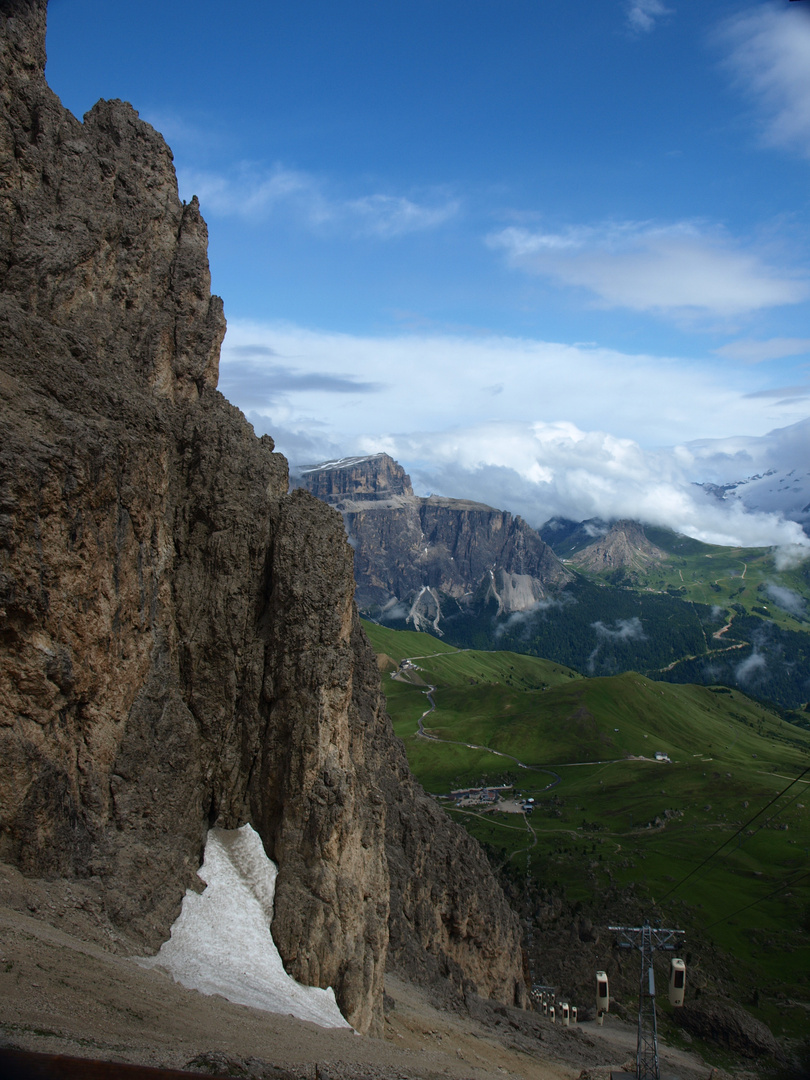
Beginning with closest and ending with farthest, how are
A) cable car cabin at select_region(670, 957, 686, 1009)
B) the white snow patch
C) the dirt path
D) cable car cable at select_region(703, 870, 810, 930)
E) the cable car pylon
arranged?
1. the dirt path
2. the white snow patch
3. cable car cabin at select_region(670, 957, 686, 1009)
4. the cable car pylon
5. cable car cable at select_region(703, 870, 810, 930)

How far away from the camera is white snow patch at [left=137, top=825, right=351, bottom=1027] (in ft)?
124

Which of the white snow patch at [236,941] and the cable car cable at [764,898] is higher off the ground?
the white snow patch at [236,941]

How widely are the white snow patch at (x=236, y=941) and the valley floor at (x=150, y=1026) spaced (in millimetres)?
2158

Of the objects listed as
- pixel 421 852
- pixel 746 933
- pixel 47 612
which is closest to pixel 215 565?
pixel 47 612

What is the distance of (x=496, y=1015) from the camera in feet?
222

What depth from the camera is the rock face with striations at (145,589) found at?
3503 centimetres

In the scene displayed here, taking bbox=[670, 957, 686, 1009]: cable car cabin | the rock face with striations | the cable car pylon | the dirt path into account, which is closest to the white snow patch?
the rock face with striations

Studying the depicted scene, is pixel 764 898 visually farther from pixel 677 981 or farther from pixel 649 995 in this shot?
pixel 677 981

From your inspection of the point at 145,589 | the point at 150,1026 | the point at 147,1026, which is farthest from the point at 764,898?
the point at 147,1026

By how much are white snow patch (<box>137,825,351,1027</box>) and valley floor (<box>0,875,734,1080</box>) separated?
7.08 ft

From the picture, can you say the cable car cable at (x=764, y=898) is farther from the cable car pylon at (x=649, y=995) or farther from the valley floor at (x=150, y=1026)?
the valley floor at (x=150, y=1026)

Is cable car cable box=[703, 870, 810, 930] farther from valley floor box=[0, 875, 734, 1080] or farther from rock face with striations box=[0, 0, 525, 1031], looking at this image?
rock face with striations box=[0, 0, 525, 1031]

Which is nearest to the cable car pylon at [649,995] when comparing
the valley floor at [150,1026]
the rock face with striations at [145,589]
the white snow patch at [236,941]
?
the valley floor at [150,1026]

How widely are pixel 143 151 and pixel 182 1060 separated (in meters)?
52.1
